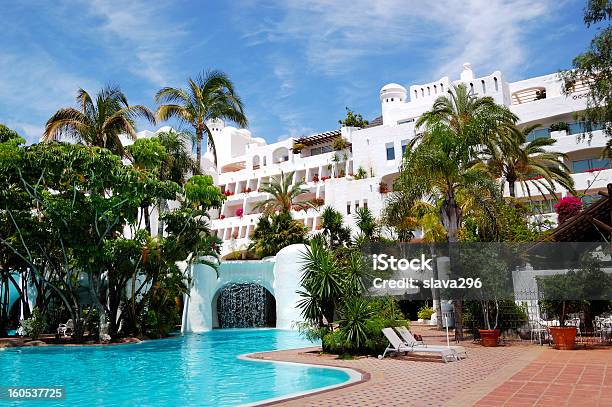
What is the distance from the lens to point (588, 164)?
116 feet

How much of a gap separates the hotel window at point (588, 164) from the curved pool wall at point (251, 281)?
19.6m

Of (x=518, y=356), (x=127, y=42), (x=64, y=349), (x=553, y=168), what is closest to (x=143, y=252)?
(x=64, y=349)

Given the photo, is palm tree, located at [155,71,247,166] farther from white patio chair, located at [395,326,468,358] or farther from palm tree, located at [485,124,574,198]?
white patio chair, located at [395,326,468,358]

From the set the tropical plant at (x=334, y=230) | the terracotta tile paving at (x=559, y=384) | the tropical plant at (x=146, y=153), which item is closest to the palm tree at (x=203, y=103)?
the tropical plant at (x=146, y=153)

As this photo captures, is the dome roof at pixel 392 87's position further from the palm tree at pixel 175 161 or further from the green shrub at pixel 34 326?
the green shrub at pixel 34 326

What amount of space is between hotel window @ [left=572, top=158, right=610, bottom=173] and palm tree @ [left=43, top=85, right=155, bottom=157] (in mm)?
27892

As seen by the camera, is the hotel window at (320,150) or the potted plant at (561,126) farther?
the hotel window at (320,150)

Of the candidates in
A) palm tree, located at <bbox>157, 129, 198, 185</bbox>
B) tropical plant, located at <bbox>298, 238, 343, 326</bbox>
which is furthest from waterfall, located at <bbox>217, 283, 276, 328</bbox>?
tropical plant, located at <bbox>298, 238, 343, 326</bbox>

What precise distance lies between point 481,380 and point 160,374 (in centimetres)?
866

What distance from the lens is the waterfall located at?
34.4 meters

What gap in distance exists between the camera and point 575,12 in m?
14.2

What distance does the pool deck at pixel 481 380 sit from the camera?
8.47m

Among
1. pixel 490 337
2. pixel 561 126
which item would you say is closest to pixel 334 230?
pixel 561 126

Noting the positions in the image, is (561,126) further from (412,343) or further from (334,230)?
(412,343)
